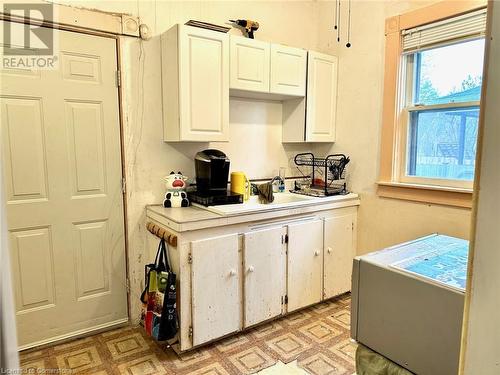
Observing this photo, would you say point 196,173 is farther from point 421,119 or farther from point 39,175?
point 421,119

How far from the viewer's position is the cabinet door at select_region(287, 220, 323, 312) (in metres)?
2.59

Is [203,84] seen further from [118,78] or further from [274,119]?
[274,119]

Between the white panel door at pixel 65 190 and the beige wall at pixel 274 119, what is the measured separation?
138mm

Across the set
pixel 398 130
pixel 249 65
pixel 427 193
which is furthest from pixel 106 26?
pixel 427 193

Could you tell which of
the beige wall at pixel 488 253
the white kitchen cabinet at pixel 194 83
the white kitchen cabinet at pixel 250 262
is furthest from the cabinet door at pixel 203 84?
the beige wall at pixel 488 253

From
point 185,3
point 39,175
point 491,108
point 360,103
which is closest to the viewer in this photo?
point 491,108

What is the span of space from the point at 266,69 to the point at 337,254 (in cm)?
164

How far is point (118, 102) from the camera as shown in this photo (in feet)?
7.80

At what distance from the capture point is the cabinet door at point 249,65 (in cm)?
251

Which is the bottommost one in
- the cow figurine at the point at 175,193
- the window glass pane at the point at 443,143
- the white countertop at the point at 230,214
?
the white countertop at the point at 230,214

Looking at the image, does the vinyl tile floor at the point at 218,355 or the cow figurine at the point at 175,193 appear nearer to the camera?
the vinyl tile floor at the point at 218,355

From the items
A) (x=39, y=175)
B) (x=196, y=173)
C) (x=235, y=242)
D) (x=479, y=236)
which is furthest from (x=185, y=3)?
(x=479, y=236)

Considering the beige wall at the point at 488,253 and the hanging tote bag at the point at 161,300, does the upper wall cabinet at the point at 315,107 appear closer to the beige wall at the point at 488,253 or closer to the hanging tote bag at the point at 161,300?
the hanging tote bag at the point at 161,300

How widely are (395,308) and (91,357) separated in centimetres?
190
